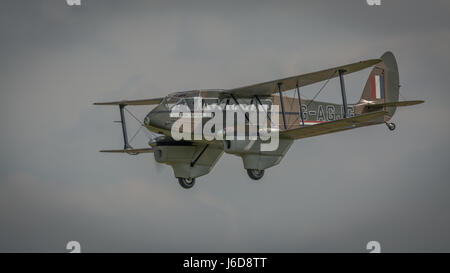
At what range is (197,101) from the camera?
30.8 metres

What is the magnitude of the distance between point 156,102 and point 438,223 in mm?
15814

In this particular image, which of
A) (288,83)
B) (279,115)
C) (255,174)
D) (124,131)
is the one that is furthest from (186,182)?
(288,83)

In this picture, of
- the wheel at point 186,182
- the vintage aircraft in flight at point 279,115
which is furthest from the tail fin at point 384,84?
the wheel at point 186,182

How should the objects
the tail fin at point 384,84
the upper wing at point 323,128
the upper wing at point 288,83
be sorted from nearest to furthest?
1. the upper wing at point 323,128
2. the upper wing at point 288,83
3. the tail fin at point 384,84

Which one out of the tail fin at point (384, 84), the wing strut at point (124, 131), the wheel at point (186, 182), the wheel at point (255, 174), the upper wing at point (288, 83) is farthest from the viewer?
the wing strut at point (124, 131)

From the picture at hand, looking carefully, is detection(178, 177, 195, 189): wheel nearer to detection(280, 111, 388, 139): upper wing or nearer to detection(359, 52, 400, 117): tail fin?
detection(280, 111, 388, 139): upper wing

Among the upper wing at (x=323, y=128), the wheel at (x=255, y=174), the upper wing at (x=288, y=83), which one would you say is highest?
the upper wing at (x=288, y=83)

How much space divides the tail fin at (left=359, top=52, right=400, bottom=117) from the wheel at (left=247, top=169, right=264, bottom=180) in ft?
19.7

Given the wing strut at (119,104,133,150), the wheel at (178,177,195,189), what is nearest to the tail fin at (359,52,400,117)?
the wheel at (178,177,195,189)

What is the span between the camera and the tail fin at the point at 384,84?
3475 centimetres

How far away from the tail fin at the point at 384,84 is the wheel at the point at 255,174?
6019 millimetres

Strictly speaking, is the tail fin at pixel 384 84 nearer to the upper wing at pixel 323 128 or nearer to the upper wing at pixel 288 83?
the upper wing at pixel 323 128

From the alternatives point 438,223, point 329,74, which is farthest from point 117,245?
point 438,223
